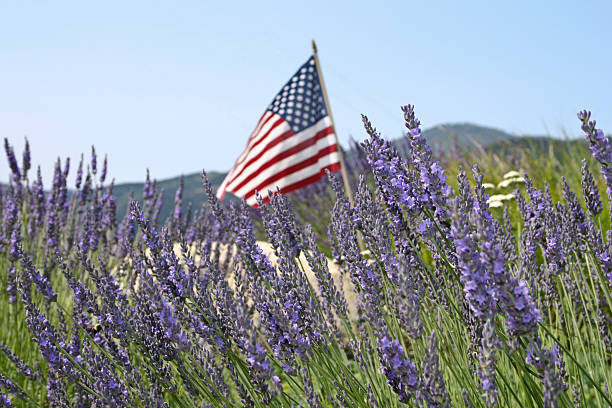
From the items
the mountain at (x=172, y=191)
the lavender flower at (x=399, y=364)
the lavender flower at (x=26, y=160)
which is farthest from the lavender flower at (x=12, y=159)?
the mountain at (x=172, y=191)

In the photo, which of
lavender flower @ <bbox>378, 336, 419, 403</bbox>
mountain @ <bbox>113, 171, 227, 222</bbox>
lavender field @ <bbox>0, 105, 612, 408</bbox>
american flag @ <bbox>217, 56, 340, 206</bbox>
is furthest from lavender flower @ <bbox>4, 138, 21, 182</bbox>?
mountain @ <bbox>113, 171, 227, 222</bbox>

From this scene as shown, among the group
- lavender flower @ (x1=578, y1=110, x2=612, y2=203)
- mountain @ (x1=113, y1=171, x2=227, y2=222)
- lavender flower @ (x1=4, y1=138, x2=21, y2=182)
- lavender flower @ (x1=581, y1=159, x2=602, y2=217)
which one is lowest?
lavender flower @ (x1=581, y1=159, x2=602, y2=217)

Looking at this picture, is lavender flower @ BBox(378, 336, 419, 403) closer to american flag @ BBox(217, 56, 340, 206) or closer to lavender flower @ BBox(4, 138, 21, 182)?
american flag @ BBox(217, 56, 340, 206)

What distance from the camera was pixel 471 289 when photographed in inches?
43.7

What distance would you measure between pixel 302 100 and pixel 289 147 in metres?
0.63

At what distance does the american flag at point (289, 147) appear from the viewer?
6.13 meters

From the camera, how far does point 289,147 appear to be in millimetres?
6172

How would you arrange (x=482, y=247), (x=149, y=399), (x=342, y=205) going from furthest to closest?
(x=342, y=205) → (x=149, y=399) → (x=482, y=247)

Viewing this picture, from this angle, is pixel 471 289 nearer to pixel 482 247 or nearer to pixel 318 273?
pixel 482 247

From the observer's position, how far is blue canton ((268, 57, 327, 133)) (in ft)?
20.5

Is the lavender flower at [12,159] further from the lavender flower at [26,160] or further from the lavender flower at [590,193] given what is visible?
the lavender flower at [590,193]

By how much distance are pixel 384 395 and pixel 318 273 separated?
53 cm

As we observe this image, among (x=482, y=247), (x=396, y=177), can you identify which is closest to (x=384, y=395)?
(x=396, y=177)

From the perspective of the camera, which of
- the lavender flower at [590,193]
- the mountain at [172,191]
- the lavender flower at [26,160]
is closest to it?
the lavender flower at [590,193]
